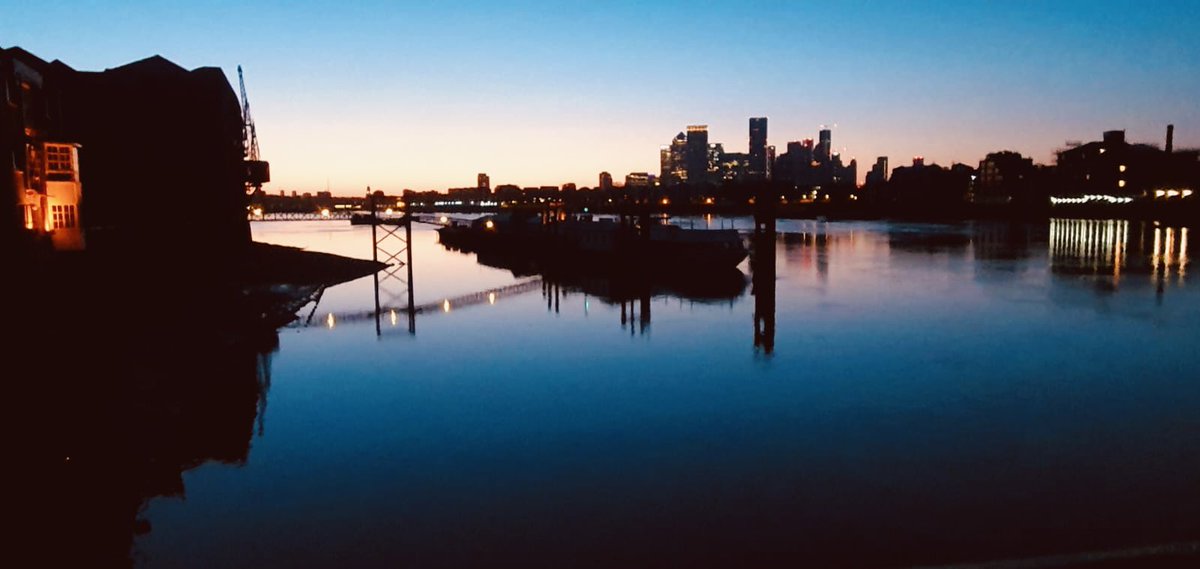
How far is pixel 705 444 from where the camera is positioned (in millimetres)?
17359

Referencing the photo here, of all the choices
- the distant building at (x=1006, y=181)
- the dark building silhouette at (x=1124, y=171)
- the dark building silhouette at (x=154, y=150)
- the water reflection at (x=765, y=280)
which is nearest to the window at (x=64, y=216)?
the dark building silhouette at (x=154, y=150)

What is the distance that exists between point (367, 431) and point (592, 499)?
25.3 feet

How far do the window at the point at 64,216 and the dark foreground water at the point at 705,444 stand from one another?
11.0m

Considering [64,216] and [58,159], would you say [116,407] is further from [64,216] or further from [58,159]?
[58,159]

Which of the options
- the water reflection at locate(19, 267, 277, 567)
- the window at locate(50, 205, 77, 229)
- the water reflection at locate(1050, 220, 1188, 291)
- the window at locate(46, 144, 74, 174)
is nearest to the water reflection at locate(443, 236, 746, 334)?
the water reflection at locate(19, 267, 277, 567)

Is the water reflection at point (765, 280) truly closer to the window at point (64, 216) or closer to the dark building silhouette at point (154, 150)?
the window at point (64, 216)

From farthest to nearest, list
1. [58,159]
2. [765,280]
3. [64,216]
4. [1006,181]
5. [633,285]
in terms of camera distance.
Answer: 1. [1006,181]
2. [633,285]
3. [765,280]
4. [58,159]
5. [64,216]

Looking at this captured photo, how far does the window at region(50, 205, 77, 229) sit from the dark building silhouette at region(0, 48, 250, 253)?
8959 mm

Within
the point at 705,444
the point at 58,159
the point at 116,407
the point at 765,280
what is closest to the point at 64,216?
the point at 58,159

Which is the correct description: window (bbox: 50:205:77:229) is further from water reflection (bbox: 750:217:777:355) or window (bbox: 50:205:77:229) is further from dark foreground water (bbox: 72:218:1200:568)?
water reflection (bbox: 750:217:777:355)

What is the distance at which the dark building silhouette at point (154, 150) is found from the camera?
4644 cm

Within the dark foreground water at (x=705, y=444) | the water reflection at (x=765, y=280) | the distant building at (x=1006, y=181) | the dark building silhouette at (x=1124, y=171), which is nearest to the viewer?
the dark foreground water at (x=705, y=444)

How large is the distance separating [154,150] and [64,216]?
17.7 metres

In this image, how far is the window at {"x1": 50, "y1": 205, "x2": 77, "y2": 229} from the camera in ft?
108
